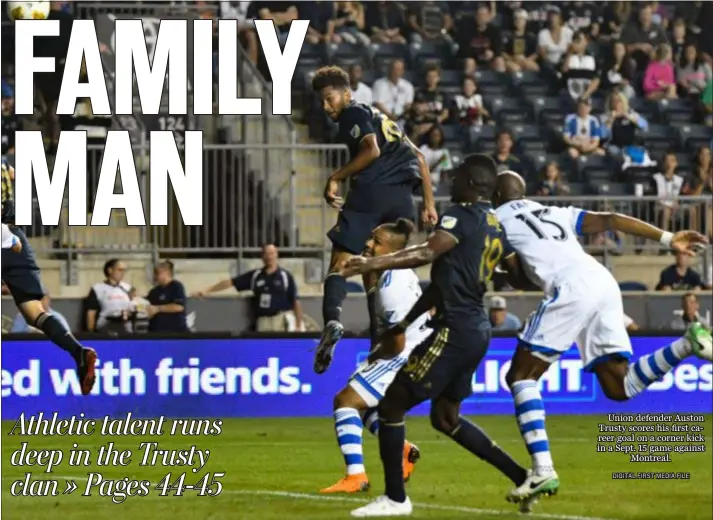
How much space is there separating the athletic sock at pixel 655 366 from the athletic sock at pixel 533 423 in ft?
2.48

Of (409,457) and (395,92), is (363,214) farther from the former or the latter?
(395,92)

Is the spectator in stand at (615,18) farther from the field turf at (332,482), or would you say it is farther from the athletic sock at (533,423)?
the athletic sock at (533,423)

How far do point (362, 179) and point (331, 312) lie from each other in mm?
1038

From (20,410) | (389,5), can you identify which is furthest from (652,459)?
(389,5)

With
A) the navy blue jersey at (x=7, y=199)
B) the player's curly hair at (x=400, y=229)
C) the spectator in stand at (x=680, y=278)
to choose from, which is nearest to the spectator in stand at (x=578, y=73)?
the spectator in stand at (x=680, y=278)

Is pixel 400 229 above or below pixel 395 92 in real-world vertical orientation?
above

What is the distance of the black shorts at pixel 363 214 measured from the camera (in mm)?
11570

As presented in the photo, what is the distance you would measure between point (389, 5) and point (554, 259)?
13.4 metres

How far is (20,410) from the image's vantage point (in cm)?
1622

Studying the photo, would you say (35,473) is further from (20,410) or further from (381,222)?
(20,410)

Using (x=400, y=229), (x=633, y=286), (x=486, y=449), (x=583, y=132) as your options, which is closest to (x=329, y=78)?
(x=400, y=229)

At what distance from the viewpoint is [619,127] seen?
22797 millimetres

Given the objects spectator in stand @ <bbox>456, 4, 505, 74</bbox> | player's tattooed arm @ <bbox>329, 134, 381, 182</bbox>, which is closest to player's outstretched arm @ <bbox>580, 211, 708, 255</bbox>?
player's tattooed arm @ <bbox>329, 134, 381, 182</bbox>

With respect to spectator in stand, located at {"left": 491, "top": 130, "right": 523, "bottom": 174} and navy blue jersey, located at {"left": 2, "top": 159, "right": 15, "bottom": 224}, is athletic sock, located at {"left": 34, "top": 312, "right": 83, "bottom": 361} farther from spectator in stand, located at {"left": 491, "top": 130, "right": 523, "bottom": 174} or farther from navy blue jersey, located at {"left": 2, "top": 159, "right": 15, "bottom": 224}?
spectator in stand, located at {"left": 491, "top": 130, "right": 523, "bottom": 174}
